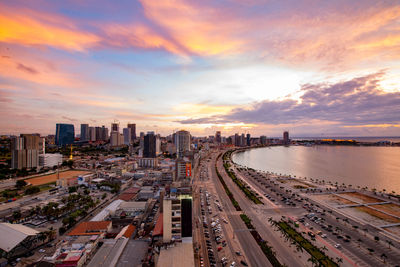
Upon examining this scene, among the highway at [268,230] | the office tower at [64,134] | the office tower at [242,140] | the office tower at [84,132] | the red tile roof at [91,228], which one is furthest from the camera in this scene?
the office tower at [242,140]

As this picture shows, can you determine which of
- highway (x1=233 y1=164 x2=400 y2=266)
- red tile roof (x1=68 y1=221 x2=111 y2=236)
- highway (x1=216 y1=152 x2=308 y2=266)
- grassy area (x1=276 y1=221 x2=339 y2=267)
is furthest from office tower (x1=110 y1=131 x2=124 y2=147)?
highway (x1=233 y1=164 x2=400 y2=266)

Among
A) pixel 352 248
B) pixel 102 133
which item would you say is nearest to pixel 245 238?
pixel 352 248

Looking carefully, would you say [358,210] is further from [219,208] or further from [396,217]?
[219,208]

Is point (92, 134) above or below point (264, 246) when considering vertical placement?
above

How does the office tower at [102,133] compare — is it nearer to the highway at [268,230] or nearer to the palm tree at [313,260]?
the highway at [268,230]

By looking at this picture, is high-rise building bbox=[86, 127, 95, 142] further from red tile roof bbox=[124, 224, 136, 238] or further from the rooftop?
red tile roof bbox=[124, 224, 136, 238]

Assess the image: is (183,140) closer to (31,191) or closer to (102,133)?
(31,191)

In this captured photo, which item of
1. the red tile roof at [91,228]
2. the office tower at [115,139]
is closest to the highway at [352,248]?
the red tile roof at [91,228]
